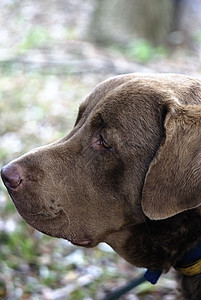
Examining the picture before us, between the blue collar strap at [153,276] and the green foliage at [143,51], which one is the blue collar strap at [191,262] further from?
the green foliage at [143,51]

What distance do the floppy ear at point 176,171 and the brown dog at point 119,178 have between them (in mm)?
14

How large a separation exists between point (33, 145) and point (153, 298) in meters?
2.78

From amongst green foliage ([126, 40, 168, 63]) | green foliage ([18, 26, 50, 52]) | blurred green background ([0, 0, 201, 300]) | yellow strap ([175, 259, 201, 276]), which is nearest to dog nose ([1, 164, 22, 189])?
yellow strap ([175, 259, 201, 276])

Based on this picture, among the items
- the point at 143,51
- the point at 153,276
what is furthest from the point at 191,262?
the point at 143,51

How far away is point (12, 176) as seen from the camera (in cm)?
294

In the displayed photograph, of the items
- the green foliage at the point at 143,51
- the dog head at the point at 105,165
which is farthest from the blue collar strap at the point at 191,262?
the green foliage at the point at 143,51

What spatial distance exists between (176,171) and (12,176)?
3.09 ft

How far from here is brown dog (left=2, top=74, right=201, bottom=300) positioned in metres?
2.92

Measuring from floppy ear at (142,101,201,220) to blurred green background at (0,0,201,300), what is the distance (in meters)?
1.96

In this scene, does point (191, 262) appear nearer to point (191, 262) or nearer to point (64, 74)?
point (191, 262)

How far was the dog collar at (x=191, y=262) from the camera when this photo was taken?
2971 mm

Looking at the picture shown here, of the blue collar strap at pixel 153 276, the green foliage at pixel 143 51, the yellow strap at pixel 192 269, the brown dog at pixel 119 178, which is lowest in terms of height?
the green foliage at pixel 143 51

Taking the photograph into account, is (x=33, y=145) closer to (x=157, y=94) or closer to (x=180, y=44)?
(x=157, y=94)

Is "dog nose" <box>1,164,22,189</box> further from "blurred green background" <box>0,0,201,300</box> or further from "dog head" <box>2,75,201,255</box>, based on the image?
"blurred green background" <box>0,0,201,300</box>
